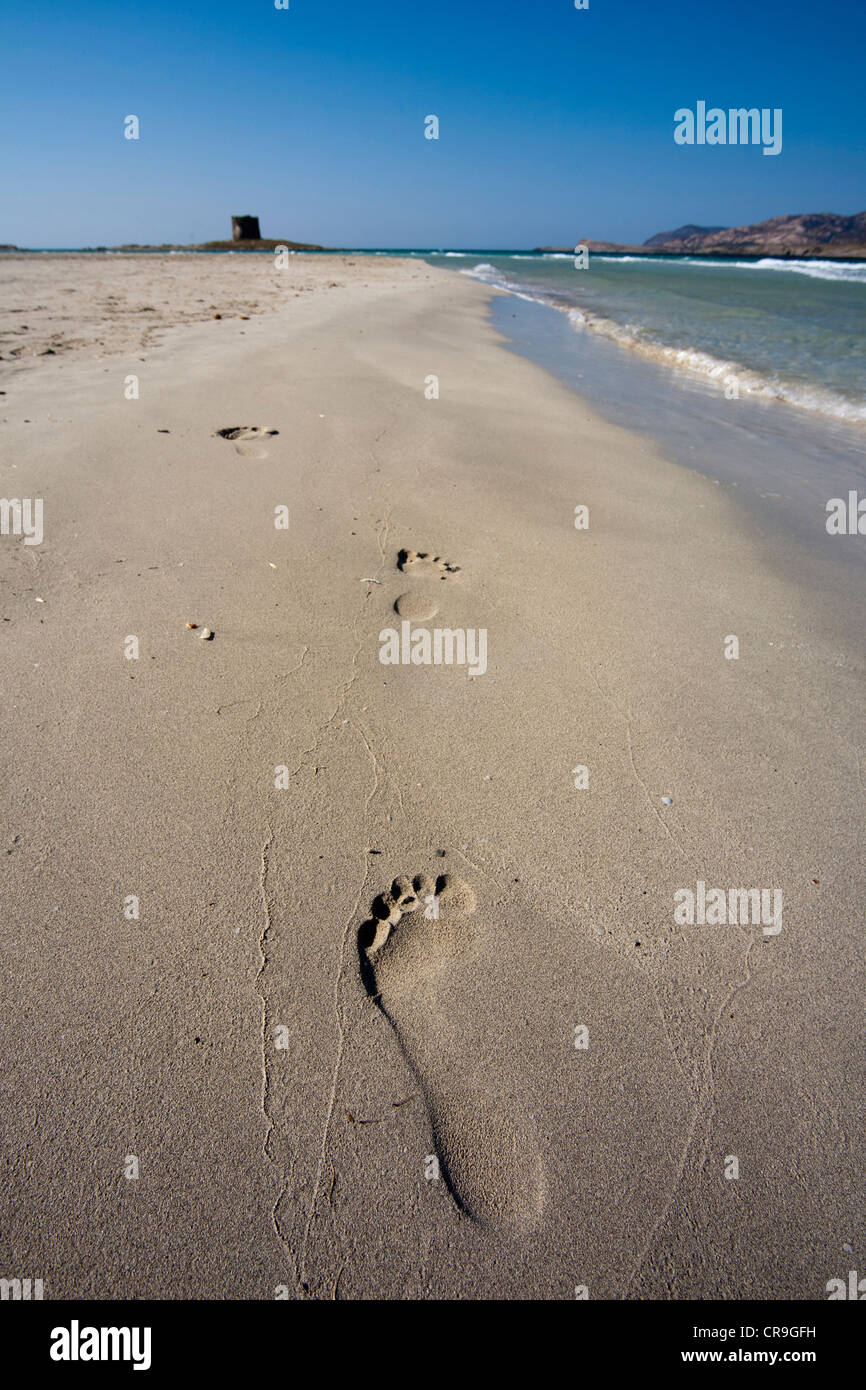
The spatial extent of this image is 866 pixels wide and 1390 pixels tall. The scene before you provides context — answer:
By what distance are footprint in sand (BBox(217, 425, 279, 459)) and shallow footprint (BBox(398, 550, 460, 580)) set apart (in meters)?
1.60

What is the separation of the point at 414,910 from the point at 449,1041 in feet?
1.19

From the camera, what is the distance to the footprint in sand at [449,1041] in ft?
4.42

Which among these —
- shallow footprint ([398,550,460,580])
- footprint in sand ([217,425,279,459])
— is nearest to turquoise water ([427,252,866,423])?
shallow footprint ([398,550,460,580])

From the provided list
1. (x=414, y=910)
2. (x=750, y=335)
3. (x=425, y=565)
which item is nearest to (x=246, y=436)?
(x=425, y=565)

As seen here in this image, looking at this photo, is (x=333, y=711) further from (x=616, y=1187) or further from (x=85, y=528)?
(x=85, y=528)

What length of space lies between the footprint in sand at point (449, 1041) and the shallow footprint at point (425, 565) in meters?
1.83

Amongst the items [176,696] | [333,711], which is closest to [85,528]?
[176,696]

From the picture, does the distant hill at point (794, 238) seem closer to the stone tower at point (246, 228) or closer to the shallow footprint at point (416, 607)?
the stone tower at point (246, 228)

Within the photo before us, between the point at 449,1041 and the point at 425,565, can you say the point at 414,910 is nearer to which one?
the point at 449,1041

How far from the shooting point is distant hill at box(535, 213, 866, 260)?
73438 millimetres

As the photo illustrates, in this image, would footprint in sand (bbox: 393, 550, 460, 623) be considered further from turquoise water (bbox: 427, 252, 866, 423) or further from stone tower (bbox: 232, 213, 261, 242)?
stone tower (bbox: 232, 213, 261, 242)

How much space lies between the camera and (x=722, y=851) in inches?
80.2

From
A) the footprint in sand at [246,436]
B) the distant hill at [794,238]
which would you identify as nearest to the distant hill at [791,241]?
the distant hill at [794,238]
